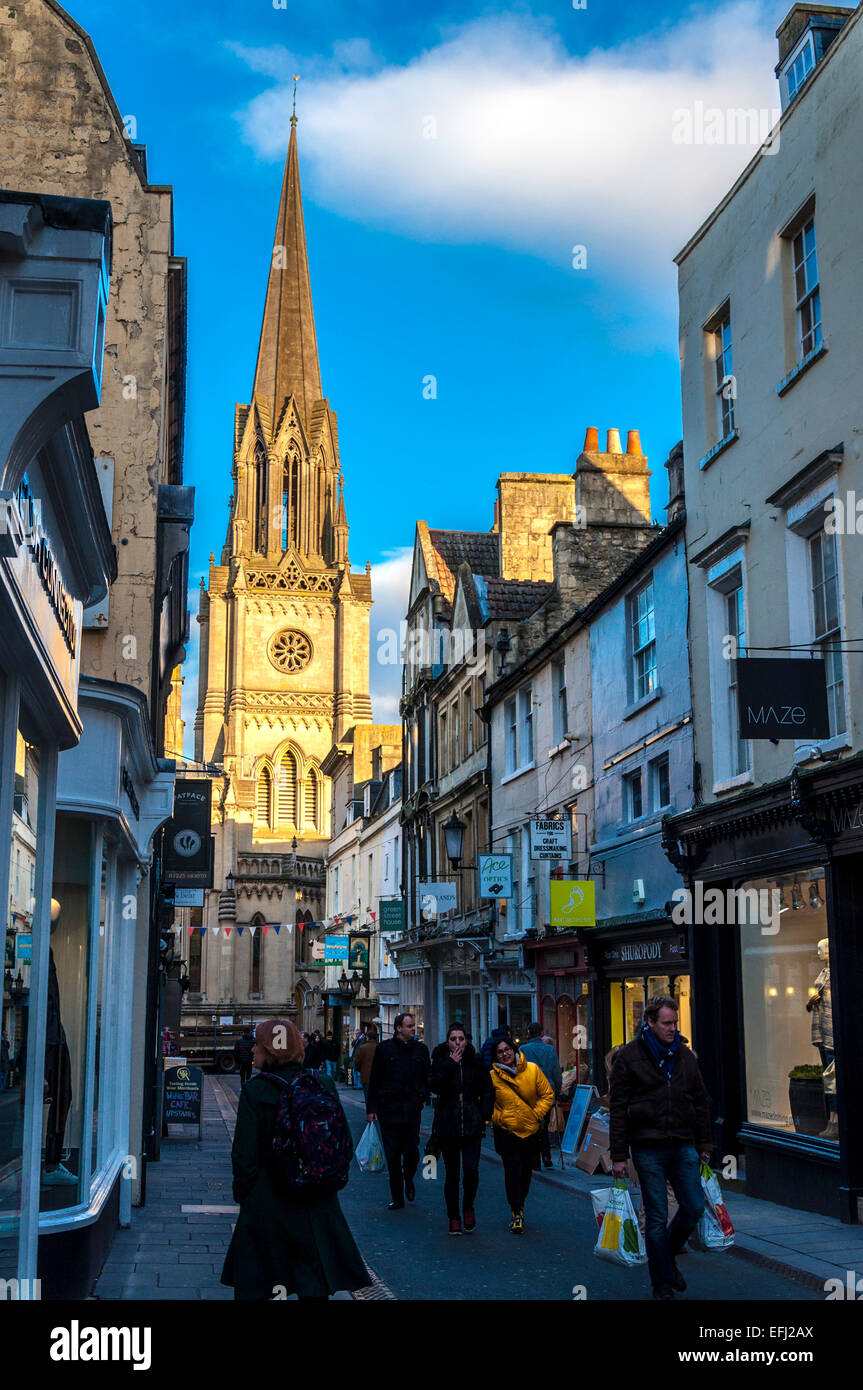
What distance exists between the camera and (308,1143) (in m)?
6.09

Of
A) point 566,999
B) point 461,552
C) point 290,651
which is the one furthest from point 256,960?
point 566,999

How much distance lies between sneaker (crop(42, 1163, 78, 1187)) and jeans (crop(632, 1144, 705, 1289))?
3.58m

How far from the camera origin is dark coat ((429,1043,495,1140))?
1184cm

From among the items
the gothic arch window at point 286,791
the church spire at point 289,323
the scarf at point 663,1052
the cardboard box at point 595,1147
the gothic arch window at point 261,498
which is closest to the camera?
the scarf at point 663,1052

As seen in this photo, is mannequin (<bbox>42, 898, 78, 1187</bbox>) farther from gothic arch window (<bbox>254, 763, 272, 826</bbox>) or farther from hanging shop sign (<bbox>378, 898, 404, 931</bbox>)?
gothic arch window (<bbox>254, 763, 272, 826</bbox>)

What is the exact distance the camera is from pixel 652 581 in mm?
18938

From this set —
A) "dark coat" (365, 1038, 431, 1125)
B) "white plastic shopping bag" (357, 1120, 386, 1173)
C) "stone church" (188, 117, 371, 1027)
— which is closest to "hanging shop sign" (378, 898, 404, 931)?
"white plastic shopping bag" (357, 1120, 386, 1173)

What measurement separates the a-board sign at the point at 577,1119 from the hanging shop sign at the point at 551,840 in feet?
14.2

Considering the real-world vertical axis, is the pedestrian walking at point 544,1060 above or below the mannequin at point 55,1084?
below

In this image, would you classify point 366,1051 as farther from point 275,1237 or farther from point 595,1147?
point 275,1237

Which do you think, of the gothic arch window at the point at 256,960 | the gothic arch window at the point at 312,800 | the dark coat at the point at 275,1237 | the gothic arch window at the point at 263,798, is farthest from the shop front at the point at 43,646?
the gothic arch window at the point at 263,798

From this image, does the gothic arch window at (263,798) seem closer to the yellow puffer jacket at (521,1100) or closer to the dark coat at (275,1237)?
the yellow puffer jacket at (521,1100)

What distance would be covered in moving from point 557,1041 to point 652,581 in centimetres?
942

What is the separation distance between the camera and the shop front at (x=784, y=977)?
1220cm
